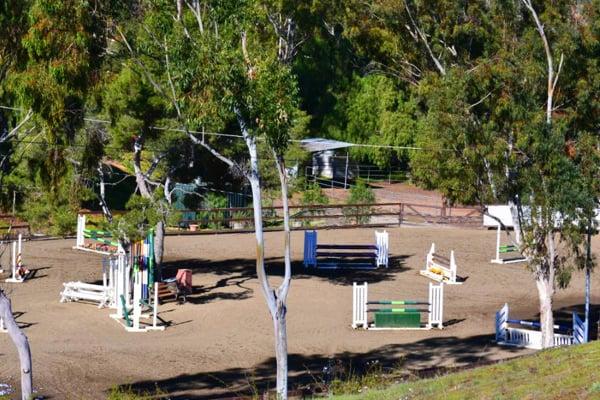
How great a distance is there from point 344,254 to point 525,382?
79.4 ft

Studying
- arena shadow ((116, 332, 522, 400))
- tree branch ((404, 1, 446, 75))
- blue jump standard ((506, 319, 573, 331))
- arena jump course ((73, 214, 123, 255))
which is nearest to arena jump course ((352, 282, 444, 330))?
arena shadow ((116, 332, 522, 400))

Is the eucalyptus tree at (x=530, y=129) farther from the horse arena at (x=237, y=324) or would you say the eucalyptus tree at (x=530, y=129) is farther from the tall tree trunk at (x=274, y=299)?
the tall tree trunk at (x=274, y=299)

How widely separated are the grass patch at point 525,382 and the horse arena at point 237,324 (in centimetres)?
566

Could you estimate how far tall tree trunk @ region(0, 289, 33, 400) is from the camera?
666 inches

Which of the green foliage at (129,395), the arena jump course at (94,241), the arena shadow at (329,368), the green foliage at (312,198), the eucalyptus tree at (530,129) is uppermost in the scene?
the eucalyptus tree at (530,129)

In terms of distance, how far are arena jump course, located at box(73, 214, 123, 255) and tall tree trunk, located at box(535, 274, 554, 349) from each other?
18081 millimetres

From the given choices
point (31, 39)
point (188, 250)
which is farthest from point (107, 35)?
point (188, 250)

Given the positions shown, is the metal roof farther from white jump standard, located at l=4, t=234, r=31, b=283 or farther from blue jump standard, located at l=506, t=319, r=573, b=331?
blue jump standard, located at l=506, t=319, r=573, b=331

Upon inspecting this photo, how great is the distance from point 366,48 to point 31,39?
874 inches

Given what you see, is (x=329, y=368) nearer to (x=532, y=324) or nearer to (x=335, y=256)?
(x=532, y=324)

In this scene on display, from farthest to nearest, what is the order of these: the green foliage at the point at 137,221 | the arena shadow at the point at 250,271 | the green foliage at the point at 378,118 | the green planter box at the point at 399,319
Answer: the green foliage at the point at 378,118
the arena shadow at the point at 250,271
the green foliage at the point at 137,221
the green planter box at the point at 399,319

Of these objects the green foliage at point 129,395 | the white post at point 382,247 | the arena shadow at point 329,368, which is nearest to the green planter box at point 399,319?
the arena shadow at point 329,368

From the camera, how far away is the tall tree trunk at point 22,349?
1691 centimetres

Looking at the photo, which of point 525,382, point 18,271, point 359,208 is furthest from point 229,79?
point 359,208
